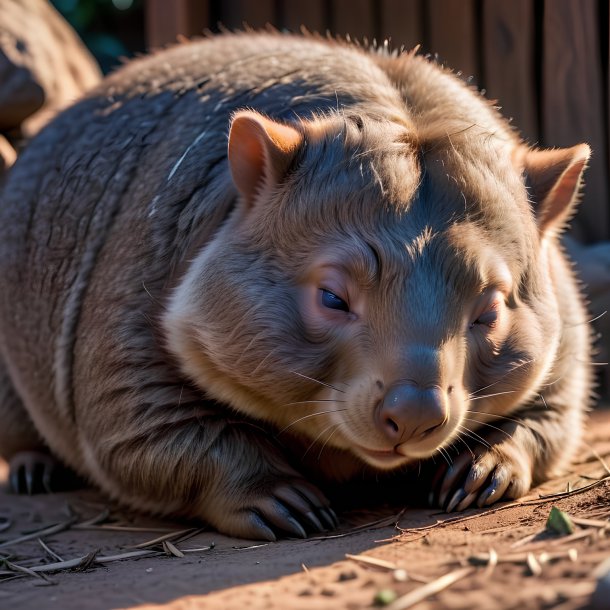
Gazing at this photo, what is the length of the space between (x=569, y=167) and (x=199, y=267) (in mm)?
1411

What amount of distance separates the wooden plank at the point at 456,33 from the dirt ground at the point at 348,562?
118 inches

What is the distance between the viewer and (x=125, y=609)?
8.95ft

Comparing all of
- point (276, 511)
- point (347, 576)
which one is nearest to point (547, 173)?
point (276, 511)

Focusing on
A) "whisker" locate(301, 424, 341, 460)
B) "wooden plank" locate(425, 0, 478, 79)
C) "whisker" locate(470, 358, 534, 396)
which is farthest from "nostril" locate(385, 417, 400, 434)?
"wooden plank" locate(425, 0, 478, 79)

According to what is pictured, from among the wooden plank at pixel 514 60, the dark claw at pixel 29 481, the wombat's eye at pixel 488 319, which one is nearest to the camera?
the wombat's eye at pixel 488 319

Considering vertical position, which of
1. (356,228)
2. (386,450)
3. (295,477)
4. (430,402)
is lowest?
(295,477)

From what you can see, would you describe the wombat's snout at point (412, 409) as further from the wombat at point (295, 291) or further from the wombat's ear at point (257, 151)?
the wombat's ear at point (257, 151)

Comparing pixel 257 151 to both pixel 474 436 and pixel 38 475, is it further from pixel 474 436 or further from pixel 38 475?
pixel 38 475

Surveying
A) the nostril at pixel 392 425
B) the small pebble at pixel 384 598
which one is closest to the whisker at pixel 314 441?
the nostril at pixel 392 425

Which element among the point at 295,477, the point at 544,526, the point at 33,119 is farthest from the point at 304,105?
the point at 33,119

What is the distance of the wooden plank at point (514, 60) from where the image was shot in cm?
618

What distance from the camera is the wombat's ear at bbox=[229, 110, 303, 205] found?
11.6 ft

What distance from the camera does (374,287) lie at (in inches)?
129

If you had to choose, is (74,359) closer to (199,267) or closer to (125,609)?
(199,267)
